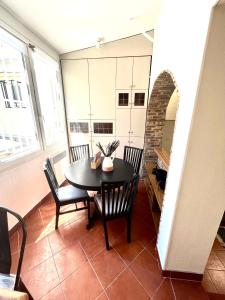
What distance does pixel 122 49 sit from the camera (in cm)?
291

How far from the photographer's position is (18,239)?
1813 millimetres

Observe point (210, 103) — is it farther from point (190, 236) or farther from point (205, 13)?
point (190, 236)

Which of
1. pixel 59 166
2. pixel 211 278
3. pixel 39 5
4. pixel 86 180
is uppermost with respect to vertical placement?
pixel 39 5

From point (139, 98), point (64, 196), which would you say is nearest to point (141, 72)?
point (139, 98)

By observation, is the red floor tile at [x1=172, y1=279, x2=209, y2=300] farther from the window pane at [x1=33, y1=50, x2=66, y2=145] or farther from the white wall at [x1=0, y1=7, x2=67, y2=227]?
the window pane at [x1=33, y1=50, x2=66, y2=145]

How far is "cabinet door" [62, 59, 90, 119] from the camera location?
10.2ft

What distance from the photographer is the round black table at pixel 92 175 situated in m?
1.71

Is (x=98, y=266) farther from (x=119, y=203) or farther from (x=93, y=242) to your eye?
(x=119, y=203)

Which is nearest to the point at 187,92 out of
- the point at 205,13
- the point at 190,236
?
the point at 205,13

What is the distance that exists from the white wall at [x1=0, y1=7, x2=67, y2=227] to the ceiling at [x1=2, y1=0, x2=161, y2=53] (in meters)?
0.12

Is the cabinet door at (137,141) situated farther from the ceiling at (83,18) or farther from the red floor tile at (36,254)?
the red floor tile at (36,254)

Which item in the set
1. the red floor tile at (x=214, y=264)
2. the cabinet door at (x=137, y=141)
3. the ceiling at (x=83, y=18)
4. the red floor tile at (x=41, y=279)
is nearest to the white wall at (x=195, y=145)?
the red floor tile at (x=214, y=264)

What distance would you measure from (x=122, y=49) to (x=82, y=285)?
11.9 feet

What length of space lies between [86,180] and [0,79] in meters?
1.61
